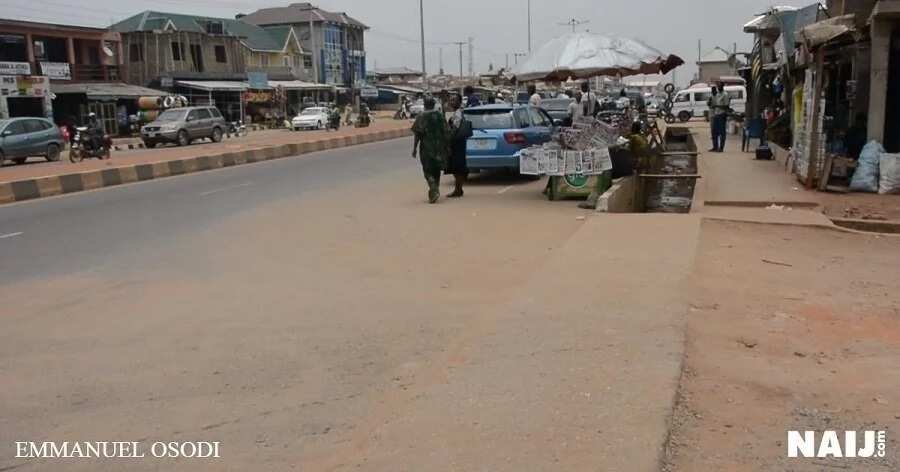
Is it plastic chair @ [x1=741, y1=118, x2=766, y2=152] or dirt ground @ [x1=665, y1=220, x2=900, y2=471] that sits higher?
plastic chair @ [x1=741, y1=118, x2=766, y2=152]

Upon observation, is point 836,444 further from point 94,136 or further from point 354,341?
point 94,136

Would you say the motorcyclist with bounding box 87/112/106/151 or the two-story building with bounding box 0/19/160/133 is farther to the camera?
the two-story building with bounding box 0/19/160/133

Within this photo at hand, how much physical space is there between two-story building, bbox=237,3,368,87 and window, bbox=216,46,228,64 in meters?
19.9

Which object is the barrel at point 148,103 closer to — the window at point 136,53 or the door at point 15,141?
the window at point 136,53

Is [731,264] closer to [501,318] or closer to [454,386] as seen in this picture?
[501,318]

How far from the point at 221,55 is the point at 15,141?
117 feet

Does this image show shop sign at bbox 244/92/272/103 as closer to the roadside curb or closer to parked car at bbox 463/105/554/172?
the roadside curb

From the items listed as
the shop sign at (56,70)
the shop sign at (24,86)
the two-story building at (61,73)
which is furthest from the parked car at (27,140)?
the shop sign at (56,70)

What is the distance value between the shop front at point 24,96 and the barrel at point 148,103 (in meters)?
5.52

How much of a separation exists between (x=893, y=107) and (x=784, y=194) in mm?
4695

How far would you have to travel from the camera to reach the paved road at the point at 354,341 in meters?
3.74

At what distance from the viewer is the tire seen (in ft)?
83.1

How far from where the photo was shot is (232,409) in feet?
14.3

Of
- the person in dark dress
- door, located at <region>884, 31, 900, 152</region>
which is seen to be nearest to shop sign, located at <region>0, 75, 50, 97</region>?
the person in dark dress
